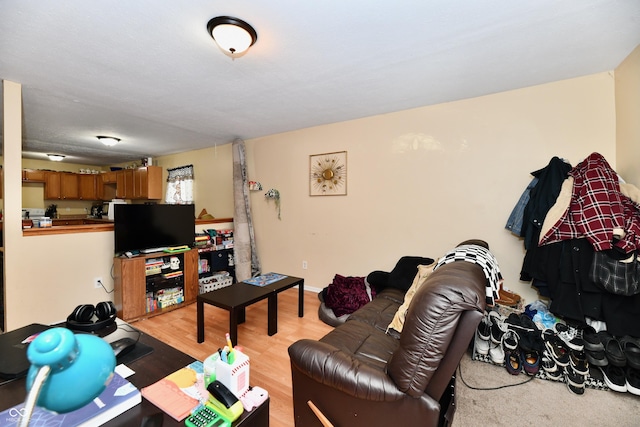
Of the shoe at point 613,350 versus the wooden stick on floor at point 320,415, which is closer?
the wooden stick on floor at point 320,415

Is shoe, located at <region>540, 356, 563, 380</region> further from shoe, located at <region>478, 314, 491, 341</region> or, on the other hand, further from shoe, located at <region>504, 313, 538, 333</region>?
shoe, located at <region>478, 314, 491, 341</region>

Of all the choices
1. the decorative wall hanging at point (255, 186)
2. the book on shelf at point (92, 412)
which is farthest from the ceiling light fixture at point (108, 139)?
the book on shelf at point (92, 412)

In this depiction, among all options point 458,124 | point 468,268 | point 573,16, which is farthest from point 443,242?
point 573,16

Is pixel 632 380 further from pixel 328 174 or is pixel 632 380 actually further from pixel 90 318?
pixel 90 318

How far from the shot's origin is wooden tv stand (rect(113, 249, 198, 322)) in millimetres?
2803

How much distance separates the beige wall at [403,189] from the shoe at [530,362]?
0.71 meters

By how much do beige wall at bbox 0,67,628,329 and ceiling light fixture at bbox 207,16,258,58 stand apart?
191 centimetres

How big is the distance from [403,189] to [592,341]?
1.92 meters

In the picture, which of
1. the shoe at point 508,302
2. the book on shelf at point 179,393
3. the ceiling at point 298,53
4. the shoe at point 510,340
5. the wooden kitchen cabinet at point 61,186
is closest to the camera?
the book on shelf at point 179,393

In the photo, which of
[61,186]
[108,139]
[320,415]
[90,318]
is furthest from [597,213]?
[61,186]

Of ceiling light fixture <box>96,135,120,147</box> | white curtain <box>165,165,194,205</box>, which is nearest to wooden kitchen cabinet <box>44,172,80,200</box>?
white curtain <box>165,165,194,205</box>

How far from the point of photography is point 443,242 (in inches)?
113

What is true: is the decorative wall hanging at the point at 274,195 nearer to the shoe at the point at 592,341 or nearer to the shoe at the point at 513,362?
the shoe at the point at 513,362

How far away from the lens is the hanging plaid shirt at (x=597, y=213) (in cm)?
181
